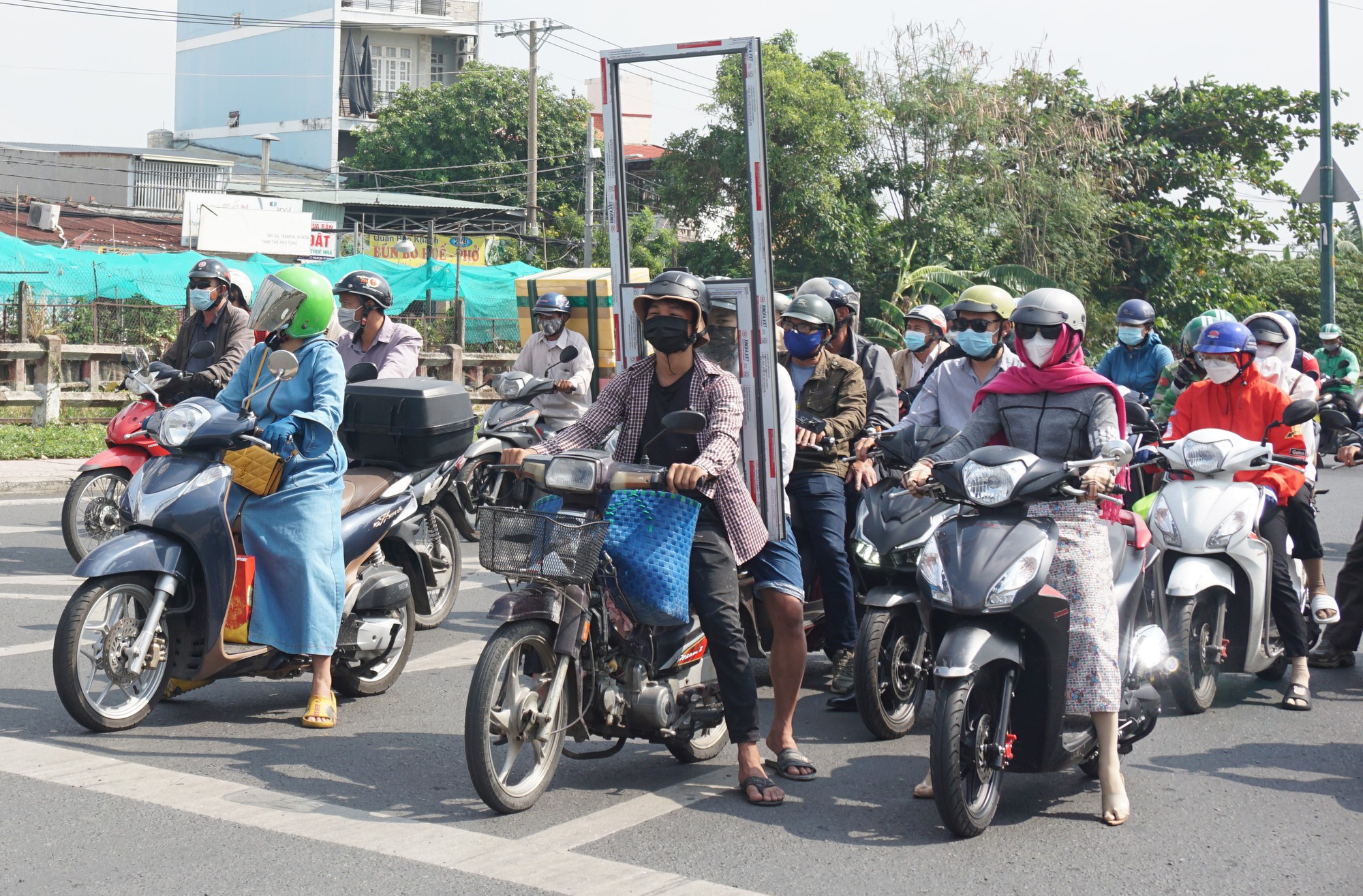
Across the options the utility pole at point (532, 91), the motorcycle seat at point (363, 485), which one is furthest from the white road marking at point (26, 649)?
the utility pole at point (532, 91)

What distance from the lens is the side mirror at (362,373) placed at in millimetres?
7938

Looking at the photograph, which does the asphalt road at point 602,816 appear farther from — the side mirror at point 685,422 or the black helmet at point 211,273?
the black helmet at point 211,273

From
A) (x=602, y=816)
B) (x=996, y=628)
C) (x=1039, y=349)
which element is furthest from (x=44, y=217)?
(x=996, y=628)

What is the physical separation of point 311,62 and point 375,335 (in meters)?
54.5

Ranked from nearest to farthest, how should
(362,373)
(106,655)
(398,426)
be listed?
(106,655) < (398,426) < (362,373)

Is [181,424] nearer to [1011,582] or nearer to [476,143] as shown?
[1011,582]

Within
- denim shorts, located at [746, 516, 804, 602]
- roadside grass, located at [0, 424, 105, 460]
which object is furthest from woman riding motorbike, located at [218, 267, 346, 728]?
roadside grass, located at [0, 424, 105, 460]

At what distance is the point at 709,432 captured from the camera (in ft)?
16.2

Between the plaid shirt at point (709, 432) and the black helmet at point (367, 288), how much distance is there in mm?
3116

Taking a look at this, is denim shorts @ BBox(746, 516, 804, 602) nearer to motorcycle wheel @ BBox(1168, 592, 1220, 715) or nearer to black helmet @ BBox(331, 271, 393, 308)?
motorcycle wheel @ BBox(1168, 592, 1220, 715)

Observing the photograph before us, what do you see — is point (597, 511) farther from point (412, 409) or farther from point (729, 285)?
point (412, 409)

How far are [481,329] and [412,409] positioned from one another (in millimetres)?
18848

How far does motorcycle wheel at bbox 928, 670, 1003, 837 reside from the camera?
174 inches

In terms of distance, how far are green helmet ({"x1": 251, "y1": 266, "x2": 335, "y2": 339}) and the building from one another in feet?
167
